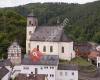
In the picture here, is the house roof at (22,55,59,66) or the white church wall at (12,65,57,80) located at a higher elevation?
the house roof at (22,55,59,66)

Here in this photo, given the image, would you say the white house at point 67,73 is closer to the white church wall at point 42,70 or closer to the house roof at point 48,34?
the white church wall at point 42,70

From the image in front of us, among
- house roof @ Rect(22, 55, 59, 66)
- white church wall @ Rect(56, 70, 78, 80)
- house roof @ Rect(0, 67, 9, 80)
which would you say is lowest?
white church wall @ Rect(56, 70, 78, 80)

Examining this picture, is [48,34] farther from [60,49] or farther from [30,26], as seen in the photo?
[30,26]

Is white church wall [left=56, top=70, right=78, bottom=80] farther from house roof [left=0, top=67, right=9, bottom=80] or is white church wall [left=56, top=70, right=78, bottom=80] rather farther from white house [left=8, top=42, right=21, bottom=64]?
white house [left=8, top=42, right=21, bottom=64]

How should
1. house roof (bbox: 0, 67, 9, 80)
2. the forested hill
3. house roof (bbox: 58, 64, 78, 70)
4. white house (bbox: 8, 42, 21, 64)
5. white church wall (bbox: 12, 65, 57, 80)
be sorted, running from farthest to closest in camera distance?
the forested hill < white house (bbox: 8, 42, 21, 64) < house roof (bbox: 58, 64, 78, 70) < white church wall (bbox: 12, 65, 57, 80) < house roof (bbox: 0, 67, 9, 80)

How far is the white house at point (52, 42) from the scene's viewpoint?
56250 millimetres

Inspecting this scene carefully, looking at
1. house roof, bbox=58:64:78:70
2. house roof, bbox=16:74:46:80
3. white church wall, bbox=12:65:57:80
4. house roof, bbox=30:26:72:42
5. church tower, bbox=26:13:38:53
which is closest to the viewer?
house roof, bbox=16:74:46:80

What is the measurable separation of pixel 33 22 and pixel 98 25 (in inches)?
3347

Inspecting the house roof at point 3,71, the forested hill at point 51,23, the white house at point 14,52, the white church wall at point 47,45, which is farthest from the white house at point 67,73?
the forested hill at point 51,23

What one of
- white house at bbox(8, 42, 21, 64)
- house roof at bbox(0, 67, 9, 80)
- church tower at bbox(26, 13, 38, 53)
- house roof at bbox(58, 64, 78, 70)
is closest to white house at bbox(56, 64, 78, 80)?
house roof at bbox(58, 64, 78, 70)

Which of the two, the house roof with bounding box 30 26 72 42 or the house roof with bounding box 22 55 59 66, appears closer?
the house roof with bounding box 22 55 59 66

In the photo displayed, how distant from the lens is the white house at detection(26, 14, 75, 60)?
2215 inches

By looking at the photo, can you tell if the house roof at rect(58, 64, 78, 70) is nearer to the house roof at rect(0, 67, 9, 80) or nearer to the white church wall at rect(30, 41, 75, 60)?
the white church wall at rect(30, 41, 75, 60)

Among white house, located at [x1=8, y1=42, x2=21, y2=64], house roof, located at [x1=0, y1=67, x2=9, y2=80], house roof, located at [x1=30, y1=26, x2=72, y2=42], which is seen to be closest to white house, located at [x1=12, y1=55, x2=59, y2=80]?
house roof, located at [x1=0, y1=67, x2=9, y2=80]
